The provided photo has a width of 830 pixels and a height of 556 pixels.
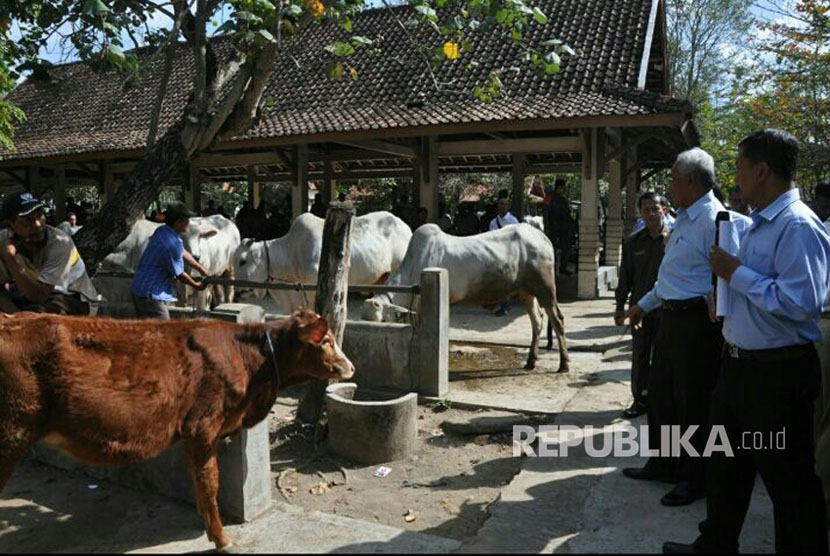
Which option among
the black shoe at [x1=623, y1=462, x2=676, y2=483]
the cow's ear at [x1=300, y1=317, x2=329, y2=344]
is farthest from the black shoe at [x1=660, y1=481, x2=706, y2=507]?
the cow's ear at [x1=300, y1=317, x2=329, y2=344]

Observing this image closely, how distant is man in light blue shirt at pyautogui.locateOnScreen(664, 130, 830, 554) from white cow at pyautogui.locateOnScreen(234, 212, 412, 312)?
6134 millimetres

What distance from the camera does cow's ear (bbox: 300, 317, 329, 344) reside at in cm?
354

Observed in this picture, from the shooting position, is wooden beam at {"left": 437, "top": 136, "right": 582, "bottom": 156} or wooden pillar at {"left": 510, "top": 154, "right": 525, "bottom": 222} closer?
wooden beam at {"left": 437, "top": 136, "right": 582, "bottom": 156}

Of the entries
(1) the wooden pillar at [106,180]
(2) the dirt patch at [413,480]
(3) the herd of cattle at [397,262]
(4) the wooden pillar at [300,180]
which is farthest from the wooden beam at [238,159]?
(2) the dirt patch at [413,480]

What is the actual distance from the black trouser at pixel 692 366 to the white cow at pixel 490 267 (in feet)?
11.7

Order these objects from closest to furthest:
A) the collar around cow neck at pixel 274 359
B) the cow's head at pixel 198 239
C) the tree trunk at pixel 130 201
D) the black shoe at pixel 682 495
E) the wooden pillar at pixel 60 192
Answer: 1. the collar around cow neck at pixel 274 359
2. the black shoe at pixel 682 495
3. the tree trunk at pixel 130 201
4. the cow's head at pixel 198 239
5. the wooden pillar at pixel 60 192

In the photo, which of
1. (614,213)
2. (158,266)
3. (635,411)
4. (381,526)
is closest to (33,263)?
(158,266)

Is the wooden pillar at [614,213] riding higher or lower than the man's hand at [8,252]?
higher

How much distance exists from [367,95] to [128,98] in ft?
27.9

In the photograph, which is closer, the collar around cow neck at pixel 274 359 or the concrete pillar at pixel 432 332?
the collar around cow neck at pixel 274 359

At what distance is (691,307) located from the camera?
356 cm

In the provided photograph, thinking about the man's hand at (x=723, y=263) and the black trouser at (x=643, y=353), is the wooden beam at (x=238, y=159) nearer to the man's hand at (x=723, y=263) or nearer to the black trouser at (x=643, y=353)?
the black trouser at (x=643, y=353)

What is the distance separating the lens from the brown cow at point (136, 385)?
3.02 m

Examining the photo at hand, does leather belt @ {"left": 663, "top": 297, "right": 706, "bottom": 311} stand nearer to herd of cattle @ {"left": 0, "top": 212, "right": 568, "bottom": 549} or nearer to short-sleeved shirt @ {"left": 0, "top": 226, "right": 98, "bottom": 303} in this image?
herd of cattle @ {"left": 0, "top": 212, "right": 568, "bottom": 549}
